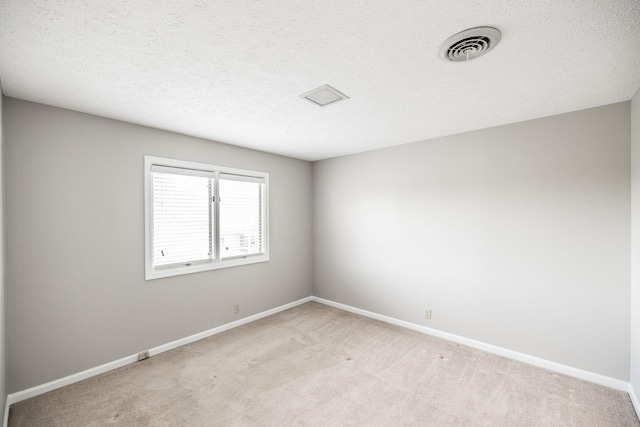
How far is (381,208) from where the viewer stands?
4.02m

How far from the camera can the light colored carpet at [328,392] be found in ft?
6.77

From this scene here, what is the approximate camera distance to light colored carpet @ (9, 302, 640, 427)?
2.06m

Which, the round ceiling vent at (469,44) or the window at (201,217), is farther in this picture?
the window at (201,217)

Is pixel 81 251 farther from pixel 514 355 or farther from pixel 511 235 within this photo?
pixel 514 355

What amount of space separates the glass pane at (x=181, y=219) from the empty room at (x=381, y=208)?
25mm

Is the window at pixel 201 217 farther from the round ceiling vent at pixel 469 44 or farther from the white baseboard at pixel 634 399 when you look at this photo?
the white baseboard at pixel 634 399

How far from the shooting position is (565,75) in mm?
1945

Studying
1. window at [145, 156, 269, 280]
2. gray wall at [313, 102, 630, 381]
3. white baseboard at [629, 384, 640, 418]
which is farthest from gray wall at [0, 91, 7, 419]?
white baseboard at [629, 384, 640, 418]

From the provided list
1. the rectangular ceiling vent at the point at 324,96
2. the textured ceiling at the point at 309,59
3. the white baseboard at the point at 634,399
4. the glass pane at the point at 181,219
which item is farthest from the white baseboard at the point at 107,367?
the white baseboard at the point at 634,399

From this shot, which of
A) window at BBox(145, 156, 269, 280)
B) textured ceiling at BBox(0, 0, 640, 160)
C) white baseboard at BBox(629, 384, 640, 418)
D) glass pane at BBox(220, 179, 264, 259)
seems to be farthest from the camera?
glass pane at BBox(220, 179, 264, 259)

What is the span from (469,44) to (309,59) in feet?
3.05

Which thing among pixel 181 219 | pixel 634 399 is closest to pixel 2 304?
pixel 181 219

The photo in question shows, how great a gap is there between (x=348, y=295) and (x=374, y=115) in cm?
283

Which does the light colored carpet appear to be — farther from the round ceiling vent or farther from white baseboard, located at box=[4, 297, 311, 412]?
the round ceiling vent
